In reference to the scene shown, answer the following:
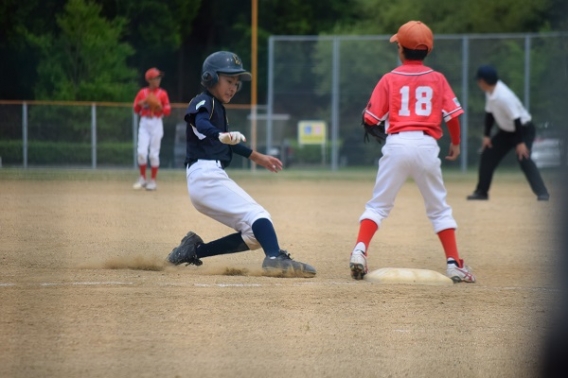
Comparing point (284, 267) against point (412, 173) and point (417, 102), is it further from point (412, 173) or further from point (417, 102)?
point (417, 102)

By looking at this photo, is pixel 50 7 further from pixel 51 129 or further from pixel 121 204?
pixel 51 129

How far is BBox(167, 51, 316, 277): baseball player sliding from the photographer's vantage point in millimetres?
6160

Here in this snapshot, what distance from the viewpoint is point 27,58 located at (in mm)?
14484

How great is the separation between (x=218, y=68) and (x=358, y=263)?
4.79 feet

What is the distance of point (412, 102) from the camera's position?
6207mm

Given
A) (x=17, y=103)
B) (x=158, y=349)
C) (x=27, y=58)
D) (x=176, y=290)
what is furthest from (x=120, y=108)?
(x=158, y=349)

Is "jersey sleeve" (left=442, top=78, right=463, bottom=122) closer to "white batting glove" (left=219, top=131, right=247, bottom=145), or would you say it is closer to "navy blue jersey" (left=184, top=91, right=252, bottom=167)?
"navy blue jersey" (left=184, top=91, right=252, bottom=167)

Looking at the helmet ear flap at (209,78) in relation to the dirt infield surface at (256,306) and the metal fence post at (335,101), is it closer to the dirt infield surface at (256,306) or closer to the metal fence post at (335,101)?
the dirt infield surface at (256,306)

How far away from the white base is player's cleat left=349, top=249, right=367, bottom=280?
7 centimetres

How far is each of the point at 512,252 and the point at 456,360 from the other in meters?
4.16

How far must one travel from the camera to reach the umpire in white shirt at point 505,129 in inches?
481

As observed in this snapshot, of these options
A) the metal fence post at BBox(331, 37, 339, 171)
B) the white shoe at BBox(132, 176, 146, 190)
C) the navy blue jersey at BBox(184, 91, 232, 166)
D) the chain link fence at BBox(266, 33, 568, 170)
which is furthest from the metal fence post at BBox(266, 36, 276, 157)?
the navy blue jersey at BBox(184, 91, 232, 166)

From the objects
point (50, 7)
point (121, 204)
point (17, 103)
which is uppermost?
point (50, 7)

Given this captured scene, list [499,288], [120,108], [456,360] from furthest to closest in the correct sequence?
1. [120,108]
2. [499,288]
3. [456,360]
